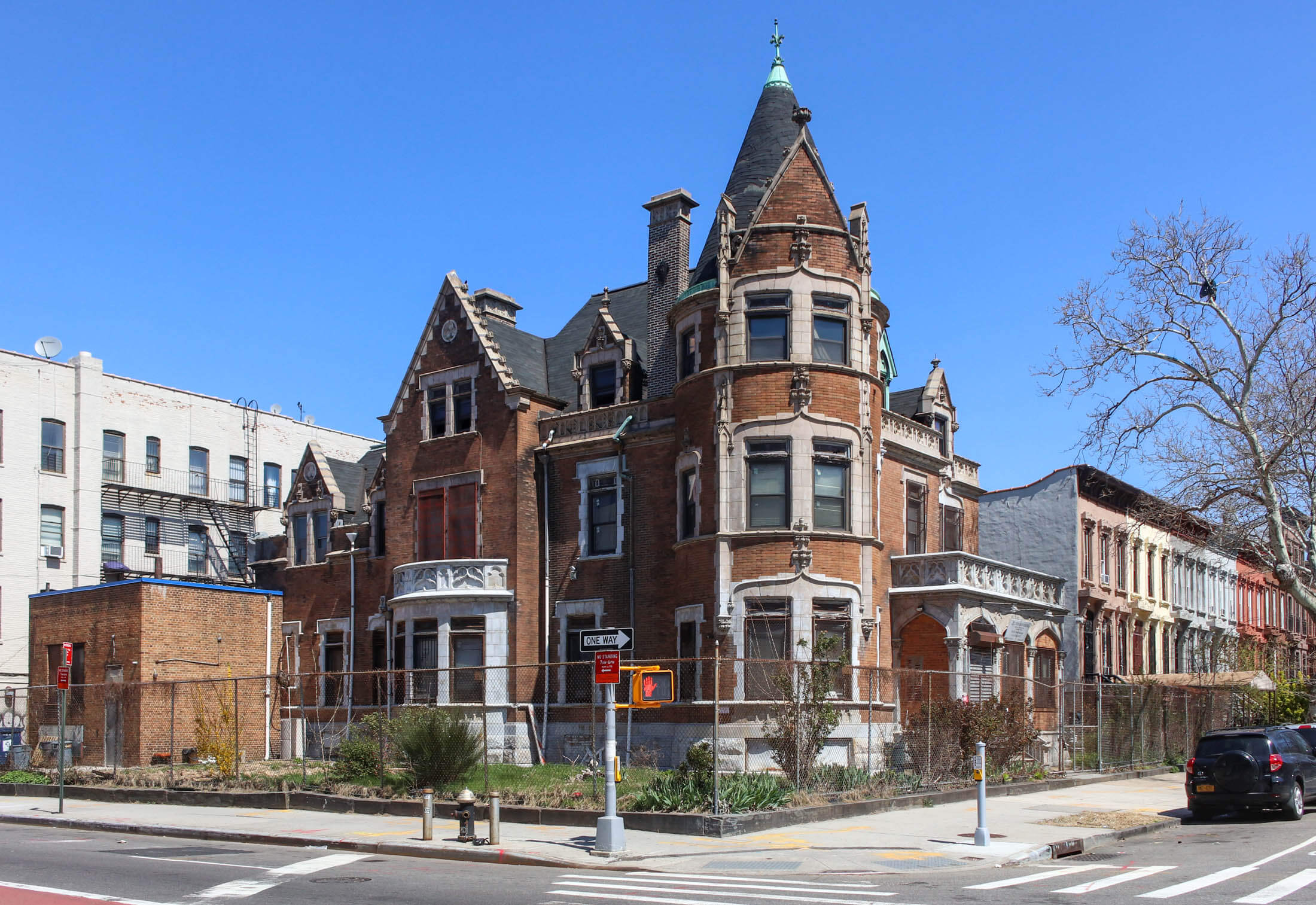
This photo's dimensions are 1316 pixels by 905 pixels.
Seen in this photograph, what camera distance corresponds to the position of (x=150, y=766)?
107ft

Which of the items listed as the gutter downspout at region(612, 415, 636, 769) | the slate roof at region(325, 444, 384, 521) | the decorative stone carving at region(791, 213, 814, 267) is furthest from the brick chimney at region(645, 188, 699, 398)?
the slate roof at region(325, 444, 384, 521)

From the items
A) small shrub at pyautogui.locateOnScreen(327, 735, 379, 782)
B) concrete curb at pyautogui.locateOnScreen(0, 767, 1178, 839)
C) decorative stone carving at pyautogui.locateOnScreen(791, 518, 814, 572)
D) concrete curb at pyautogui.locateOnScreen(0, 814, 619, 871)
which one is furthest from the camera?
decorative stone carving at pyautogui.locateOnScreen(791, 518, 814, 572)

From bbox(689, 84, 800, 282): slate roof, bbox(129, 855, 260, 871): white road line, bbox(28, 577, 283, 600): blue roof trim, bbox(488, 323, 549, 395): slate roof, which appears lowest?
bbox(129, 855, 260, 871): white road line

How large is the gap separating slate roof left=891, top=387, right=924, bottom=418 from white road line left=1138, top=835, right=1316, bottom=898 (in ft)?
69.4

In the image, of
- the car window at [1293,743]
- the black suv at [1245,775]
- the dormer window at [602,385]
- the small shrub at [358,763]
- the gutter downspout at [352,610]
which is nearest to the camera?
the black suv at [1245,775]

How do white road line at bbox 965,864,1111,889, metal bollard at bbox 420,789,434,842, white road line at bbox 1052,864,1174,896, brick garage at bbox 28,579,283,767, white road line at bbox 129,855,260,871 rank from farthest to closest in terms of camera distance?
1. brick garage at bbox 28,579,283,767
2. metal bollard at bbox 420,789,434,842
3. white road line at bbox 129,855,260,871
4. white road line at bbox 965,864,1111,889
5. white road line at bbox 1052,864,1174,896

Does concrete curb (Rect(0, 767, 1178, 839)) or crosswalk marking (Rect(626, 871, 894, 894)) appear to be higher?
crosswalk marking (Rect(626, 871, 894, 894))

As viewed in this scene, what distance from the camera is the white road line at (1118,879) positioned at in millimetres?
13805

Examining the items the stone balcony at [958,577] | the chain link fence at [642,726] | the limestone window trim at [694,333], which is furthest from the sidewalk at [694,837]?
the limestone window trim at [694,333]

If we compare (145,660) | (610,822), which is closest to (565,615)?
(145,660)

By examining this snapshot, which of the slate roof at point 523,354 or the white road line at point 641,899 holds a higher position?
the slate roof at point 523,354

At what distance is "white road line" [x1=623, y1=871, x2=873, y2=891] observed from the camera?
14281 mm

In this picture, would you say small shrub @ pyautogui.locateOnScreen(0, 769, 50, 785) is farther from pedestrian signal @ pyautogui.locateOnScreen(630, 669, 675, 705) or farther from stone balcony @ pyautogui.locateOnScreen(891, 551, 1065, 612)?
stone balcony @ pyautogui.locateOnScreen(891, 551, 1065, 612)

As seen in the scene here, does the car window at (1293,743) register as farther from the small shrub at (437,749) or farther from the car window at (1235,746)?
the small shrub at (437,749)
